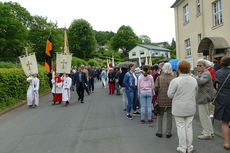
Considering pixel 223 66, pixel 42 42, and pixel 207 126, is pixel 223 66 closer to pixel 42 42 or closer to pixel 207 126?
pixel 207 126

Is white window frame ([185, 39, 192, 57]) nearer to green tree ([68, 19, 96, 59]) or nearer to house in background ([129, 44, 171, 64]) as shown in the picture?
house in background ([129, 44, 171, 64])

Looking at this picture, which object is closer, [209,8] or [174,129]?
[174,129]

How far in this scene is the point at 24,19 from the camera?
152 ft

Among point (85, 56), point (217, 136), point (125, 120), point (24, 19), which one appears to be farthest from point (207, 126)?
point (85, 56)

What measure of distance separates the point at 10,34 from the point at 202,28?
1417 inches

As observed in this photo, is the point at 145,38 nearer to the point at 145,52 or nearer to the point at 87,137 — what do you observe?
the point at 145,52

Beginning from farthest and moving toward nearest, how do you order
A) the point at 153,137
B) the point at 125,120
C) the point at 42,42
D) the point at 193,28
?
the point at 42,42
the point at 193,28
the point at 125,120
the point at 153,137

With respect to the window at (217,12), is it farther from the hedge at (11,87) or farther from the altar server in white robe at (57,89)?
the hedge at (11,87)

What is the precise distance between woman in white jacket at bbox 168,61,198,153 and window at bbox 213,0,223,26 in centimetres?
1319

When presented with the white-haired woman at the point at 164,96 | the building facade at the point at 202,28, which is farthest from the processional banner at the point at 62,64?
the building facade at the point at 202,28

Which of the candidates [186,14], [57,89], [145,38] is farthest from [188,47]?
[145,38]

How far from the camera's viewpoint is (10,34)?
38.7 metres

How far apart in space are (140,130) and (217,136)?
1.99m

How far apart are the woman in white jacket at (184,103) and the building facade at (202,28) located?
6.76m
